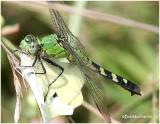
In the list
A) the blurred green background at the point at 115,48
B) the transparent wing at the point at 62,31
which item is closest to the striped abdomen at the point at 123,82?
the transparent wing at the point at 62,31

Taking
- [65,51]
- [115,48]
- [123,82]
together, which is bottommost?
[115,48]

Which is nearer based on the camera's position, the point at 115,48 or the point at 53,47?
the point at 53,47

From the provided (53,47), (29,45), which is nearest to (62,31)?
(53,47)

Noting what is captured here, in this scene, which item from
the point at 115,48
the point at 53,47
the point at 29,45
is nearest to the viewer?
the point at 29,45

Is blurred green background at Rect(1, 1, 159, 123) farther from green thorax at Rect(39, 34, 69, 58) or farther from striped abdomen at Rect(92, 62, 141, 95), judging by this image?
green thorax at Rect(39, 34, 69, 58)

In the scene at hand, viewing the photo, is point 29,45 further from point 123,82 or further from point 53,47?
point 123,82

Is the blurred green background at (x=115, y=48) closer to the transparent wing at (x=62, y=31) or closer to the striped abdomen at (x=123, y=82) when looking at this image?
the striped abdomen at (x=123, y=82)

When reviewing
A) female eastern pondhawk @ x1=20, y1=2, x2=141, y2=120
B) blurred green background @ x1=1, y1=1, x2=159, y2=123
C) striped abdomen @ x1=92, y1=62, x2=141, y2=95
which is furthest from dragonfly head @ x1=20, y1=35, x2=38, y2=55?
blurred green background @ x1=1, y1=1, x2=159, y2=123
